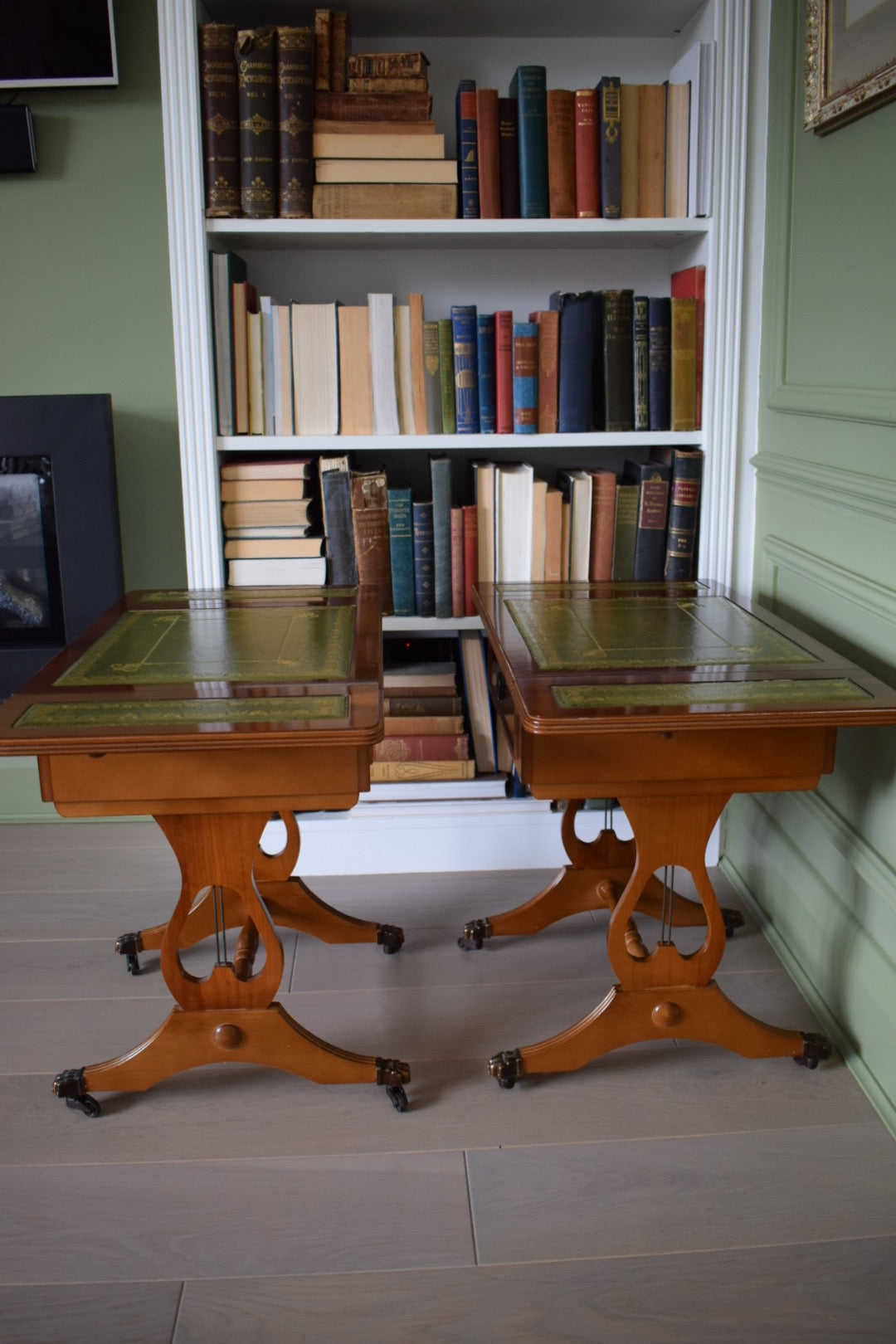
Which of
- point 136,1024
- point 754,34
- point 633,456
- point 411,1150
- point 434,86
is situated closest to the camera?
point 411,1150

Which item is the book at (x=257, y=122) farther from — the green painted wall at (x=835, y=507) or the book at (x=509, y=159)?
the green painted wall at (x=835, y=507)

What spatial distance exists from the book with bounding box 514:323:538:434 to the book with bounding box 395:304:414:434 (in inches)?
8.4

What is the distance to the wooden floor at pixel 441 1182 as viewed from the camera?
1380 millimetres

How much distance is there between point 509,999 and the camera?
2041 millimetres

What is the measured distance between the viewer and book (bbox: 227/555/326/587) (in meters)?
2.41

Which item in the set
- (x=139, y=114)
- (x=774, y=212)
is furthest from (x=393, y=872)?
(x=139, y=114)

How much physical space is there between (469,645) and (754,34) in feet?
4.26

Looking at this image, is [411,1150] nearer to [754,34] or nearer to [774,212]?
[774,212]

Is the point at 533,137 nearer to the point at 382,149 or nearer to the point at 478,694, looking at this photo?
the point at 382,149

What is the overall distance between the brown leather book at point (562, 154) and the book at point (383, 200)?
0.64 ft

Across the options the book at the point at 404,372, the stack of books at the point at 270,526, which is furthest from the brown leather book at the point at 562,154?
the stack of books at the point at 270,526

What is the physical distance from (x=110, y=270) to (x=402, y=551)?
3.06ft

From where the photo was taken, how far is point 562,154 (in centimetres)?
225

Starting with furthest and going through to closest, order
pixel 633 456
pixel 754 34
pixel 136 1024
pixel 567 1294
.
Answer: pixel 633 456 → pixel 754 34 → pixel 136 1024 → pixel 567 1294
